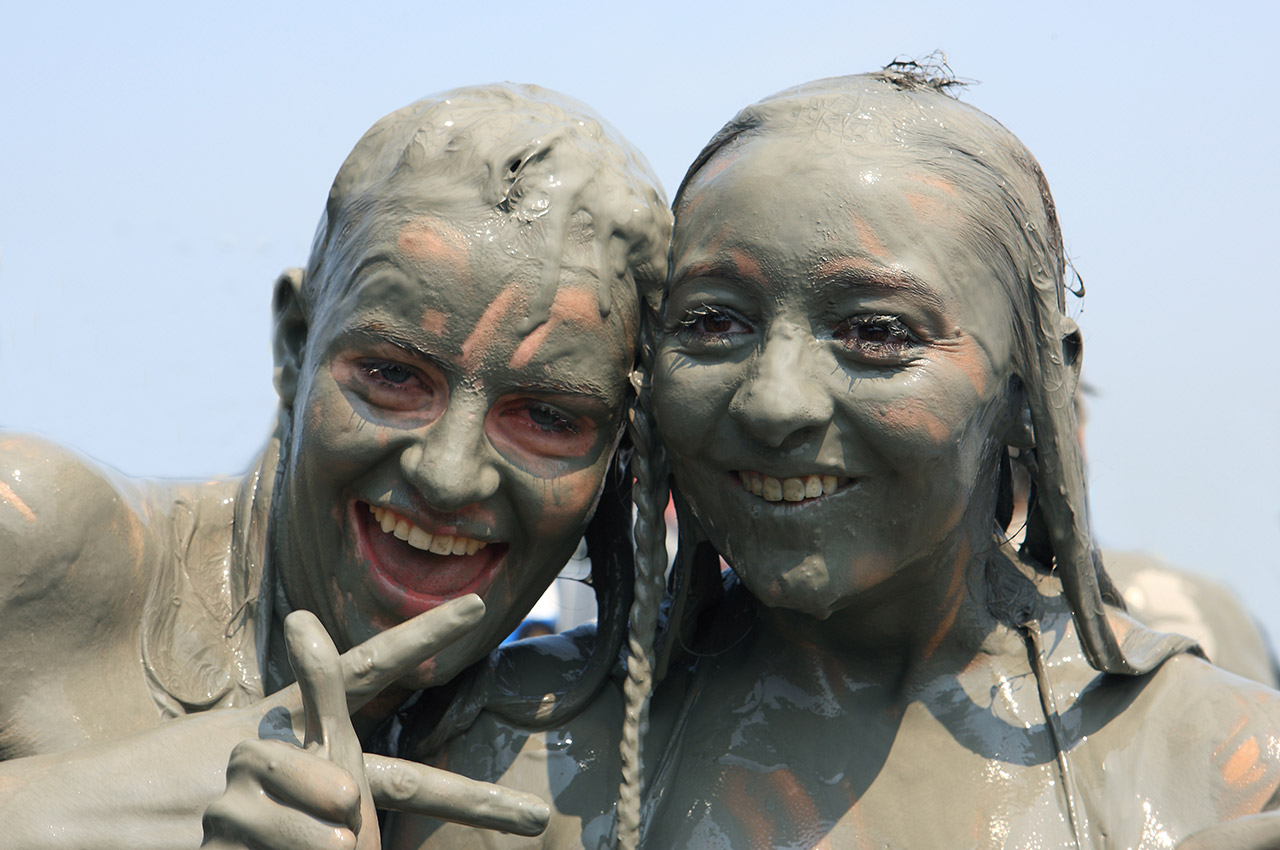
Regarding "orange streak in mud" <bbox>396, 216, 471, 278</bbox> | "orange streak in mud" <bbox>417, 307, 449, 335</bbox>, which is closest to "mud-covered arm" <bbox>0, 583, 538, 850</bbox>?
"orange streak in mud" <bbox>417, 307, 449, 335</bbox>

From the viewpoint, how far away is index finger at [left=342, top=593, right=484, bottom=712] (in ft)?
8.61

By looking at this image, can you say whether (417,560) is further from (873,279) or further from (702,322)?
(873,279)

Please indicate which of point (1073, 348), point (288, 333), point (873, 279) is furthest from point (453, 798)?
point (1073, 348)

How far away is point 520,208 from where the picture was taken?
3.00 m

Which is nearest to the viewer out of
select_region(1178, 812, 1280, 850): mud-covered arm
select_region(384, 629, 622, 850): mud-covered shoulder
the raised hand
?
the raised hand

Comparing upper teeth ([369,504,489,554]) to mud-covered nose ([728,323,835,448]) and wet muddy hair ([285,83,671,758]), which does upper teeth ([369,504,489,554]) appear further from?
mud-covered nose ([728,323,835,448])

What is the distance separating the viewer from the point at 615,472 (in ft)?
11.0

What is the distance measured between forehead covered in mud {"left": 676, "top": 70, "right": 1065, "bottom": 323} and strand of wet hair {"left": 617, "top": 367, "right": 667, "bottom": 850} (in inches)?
16.6

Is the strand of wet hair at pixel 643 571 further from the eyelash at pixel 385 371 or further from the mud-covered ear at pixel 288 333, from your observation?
the mud-covered ear at pixel 288 333

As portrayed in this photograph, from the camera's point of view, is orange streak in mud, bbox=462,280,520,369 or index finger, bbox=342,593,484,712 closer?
index finger, bbox=342,593,484,712

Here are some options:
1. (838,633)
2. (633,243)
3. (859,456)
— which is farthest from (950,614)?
(633,243)

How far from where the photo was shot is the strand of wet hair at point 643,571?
10.1 feet

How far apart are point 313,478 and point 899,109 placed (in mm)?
1328

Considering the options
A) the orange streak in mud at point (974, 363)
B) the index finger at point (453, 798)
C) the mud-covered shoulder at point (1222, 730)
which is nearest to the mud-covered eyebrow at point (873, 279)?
the orange streak in mud at point (974, 363)
